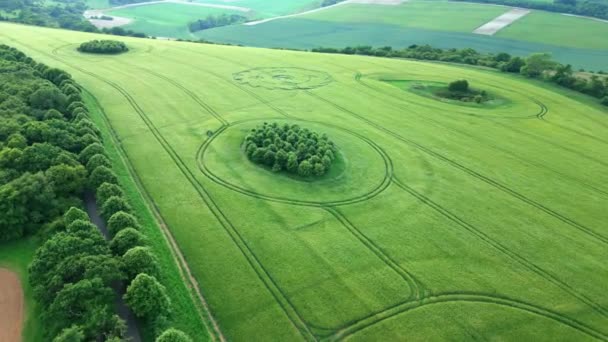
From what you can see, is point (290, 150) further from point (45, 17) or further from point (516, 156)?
point (45, 17)

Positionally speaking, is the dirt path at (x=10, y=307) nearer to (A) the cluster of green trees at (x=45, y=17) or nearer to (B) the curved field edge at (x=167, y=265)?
(B) the curved field edge at (x=167, y=265)

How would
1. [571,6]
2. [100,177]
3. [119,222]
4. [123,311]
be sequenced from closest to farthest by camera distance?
[123,311], [119,222], [100,177], [571,6]

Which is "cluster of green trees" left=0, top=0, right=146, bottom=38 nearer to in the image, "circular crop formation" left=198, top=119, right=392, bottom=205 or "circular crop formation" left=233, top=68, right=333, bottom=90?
"circular crop formation" left=233, top=68, right=333, bottom=90

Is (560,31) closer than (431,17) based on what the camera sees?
Yes

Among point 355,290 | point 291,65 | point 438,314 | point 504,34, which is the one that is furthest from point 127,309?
point 504,34

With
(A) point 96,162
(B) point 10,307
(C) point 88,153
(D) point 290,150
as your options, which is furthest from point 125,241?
(D) point 290,150
